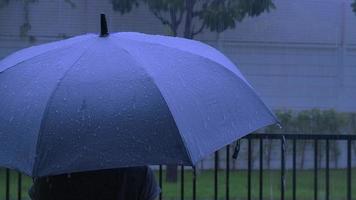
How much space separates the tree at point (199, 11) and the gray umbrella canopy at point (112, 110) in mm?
12903

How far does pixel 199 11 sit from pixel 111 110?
13.9 m

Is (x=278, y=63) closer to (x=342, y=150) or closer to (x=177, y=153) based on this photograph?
(x=342, y=150)

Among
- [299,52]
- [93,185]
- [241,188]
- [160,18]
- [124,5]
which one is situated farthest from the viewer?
[299,52]

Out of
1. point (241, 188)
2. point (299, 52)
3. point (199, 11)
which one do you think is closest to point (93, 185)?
point (241, 188)

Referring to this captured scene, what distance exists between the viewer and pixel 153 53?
132 inches

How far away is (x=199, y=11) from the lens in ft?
54.7

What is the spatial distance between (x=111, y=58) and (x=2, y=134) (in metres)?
0.59

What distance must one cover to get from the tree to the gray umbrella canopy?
508 inches

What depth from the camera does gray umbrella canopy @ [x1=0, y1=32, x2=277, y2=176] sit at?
299 cm

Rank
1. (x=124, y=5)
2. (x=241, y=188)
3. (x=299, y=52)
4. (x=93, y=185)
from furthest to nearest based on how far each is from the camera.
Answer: (x=299, y=52)
(x=124, y=5)
(x=241, y=188)
(x=93, y=185)

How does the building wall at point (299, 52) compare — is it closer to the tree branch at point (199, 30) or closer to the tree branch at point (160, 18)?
the tree branch at point (199, 30)

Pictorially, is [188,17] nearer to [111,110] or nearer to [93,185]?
[93,185]

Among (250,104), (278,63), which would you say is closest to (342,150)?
(278,63)

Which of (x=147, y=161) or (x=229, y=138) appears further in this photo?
(x=229, y=138)
